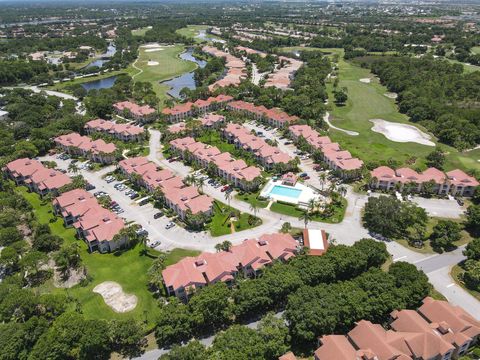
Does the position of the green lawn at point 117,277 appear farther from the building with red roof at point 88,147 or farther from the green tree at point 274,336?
the building with red roof at point 88,147

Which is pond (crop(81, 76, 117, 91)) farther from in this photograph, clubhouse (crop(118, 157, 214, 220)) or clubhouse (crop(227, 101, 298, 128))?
clubhouse (crop(118, 157, 214, 220))

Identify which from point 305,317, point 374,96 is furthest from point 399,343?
point 374,96

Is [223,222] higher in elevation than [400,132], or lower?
lower

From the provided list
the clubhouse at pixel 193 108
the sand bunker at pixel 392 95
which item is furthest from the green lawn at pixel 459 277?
the sand bunker at pixel 392 95

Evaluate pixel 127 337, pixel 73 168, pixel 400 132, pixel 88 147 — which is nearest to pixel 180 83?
pixel 88 147

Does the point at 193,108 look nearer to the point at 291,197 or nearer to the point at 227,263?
the point at 291,197

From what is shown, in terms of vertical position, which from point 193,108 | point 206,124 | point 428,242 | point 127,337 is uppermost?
point 127,337

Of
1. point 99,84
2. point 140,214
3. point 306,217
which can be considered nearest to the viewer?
point 306,217
